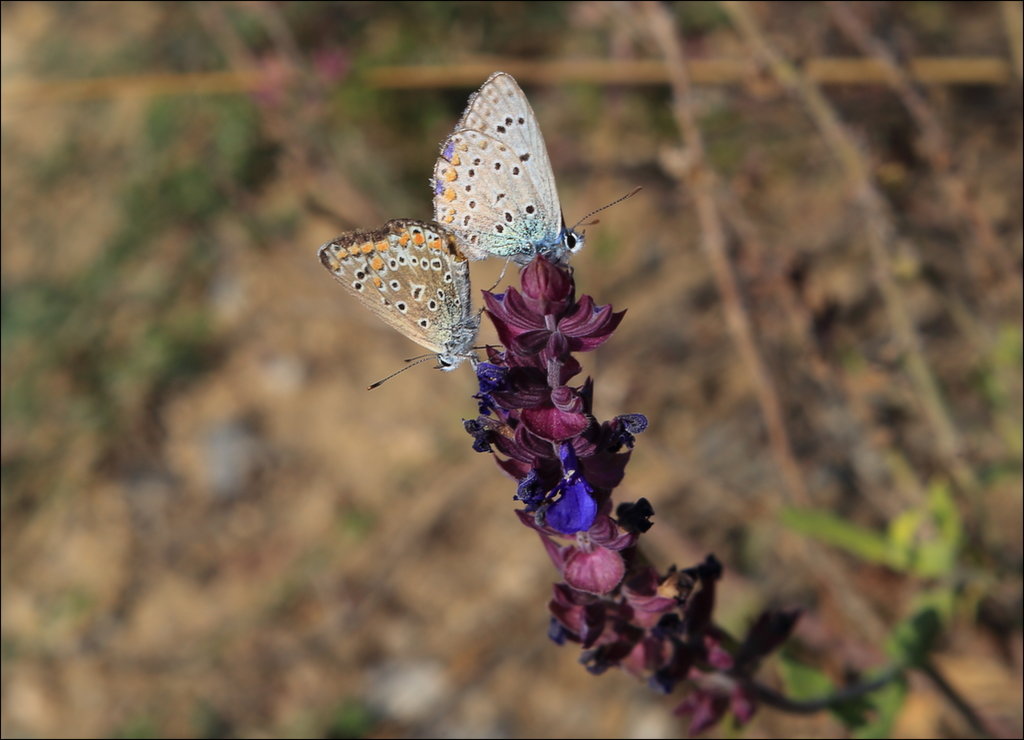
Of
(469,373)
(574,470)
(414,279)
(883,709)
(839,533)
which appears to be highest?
(469,373)

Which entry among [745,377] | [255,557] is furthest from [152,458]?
[745,377]

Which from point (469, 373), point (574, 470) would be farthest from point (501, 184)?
point (469, 373)

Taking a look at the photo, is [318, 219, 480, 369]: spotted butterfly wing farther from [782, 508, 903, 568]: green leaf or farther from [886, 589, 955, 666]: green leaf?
[886, 589, 955, 666]: green leaf

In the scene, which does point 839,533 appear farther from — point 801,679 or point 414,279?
point 414,279

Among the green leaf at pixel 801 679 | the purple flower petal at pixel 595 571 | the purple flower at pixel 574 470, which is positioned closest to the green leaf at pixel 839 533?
the green leaf at pixel 801 679

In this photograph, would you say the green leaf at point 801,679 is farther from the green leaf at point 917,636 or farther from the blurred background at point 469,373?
the green leaf at point 917,636

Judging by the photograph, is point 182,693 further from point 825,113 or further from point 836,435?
point 825,113


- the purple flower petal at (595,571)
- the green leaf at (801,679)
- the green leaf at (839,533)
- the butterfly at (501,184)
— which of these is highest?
the butterfly at (501,184)
